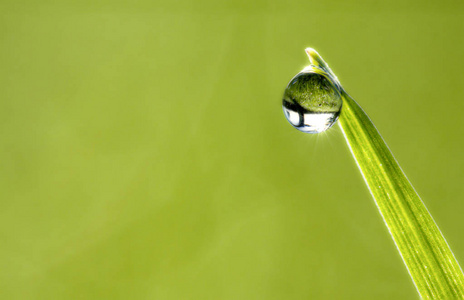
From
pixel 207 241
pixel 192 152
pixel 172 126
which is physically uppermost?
pixel 172 126

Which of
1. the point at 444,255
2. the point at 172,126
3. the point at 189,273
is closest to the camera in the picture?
Answer: the point at 444,255

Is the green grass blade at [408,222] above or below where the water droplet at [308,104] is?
below

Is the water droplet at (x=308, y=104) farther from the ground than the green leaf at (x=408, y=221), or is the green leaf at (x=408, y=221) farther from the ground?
the water droplet at (x=308, y=104)

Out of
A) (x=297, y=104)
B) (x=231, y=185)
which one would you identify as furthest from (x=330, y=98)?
(x=231, y=185)

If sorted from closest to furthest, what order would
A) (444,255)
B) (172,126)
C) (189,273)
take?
(444,255)
(189,273)
(172,126)

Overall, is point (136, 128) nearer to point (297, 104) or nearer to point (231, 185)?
point (231, 185)
